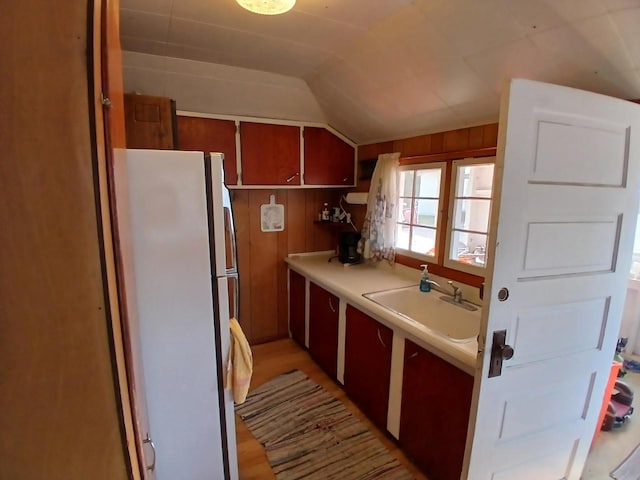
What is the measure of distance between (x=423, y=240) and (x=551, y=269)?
133 cm

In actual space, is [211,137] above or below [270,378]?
above

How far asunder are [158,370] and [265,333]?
1972 millimetres

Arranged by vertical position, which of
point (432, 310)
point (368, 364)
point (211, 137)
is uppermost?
point (211, 137)

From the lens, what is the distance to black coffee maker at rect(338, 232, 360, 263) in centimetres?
296

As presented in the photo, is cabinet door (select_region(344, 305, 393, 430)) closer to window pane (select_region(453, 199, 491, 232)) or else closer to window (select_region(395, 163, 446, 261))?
window (select_region(395, 163, 446, 261))

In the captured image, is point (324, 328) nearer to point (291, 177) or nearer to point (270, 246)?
point (270, 246)

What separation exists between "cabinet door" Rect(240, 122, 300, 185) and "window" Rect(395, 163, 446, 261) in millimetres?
962

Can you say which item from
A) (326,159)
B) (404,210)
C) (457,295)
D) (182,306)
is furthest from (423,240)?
(182,306)

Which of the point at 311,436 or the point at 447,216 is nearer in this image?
the point at 311,436

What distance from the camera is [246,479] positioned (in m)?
1.72

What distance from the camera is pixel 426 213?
8.13 feet

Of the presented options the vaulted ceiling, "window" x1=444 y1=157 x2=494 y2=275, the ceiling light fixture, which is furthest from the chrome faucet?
the ceiling light fixture

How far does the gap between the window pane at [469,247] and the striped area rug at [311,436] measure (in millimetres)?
1305

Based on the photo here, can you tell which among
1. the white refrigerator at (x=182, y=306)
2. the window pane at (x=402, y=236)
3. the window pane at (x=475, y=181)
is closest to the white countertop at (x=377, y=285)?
the window pane at (x=402, y=236)
